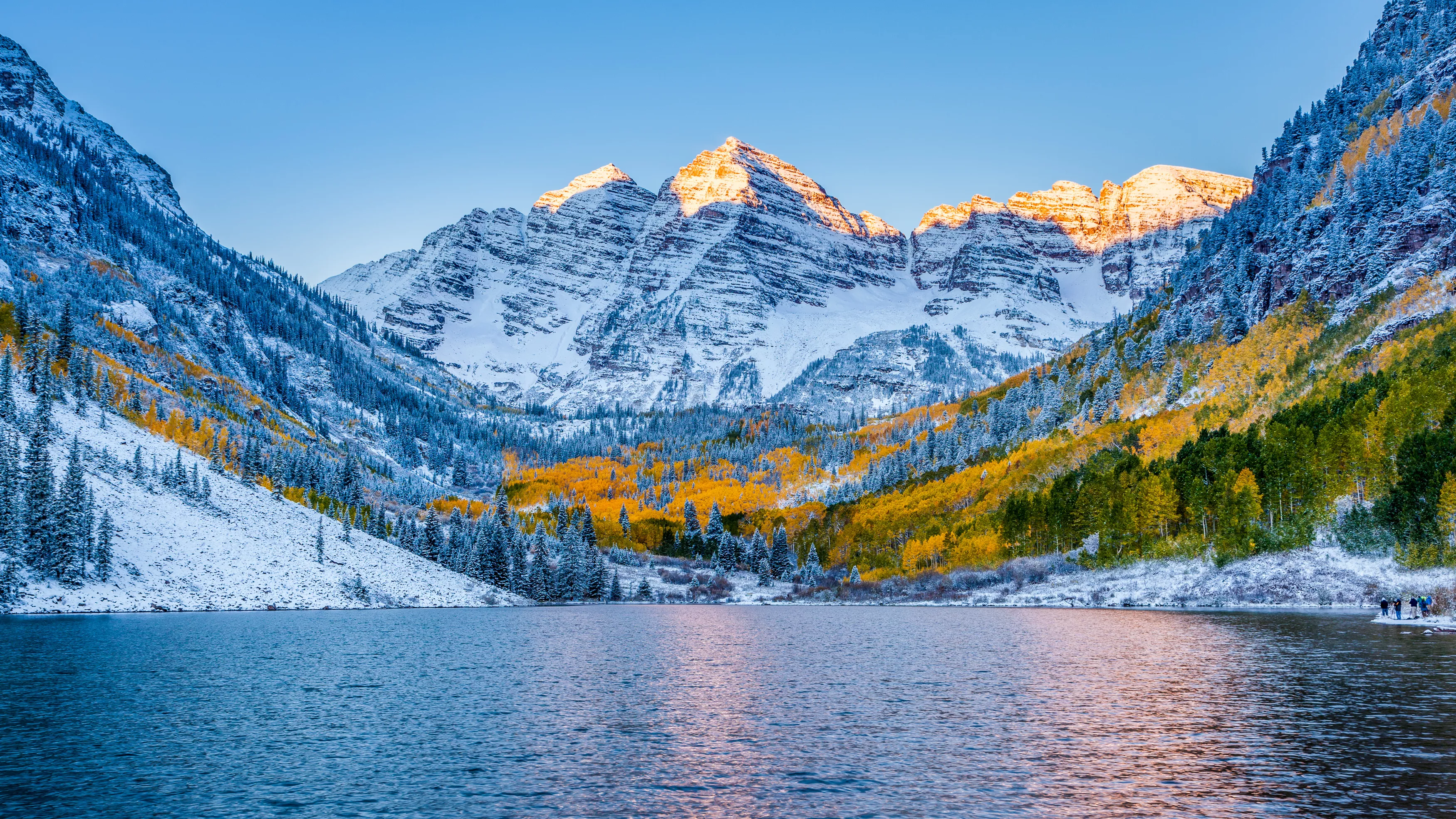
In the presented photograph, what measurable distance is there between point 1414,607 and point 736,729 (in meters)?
81.2

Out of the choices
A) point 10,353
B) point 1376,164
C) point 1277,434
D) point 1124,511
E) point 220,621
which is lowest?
point 220,621

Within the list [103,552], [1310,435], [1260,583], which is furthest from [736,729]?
[1310,435]

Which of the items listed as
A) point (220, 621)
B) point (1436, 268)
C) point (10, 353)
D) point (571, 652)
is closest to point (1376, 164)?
point (1436, 268)

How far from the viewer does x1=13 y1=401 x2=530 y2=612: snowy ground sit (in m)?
110

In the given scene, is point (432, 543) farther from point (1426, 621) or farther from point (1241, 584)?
point (1426, 621)

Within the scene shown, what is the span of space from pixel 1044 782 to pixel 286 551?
13141cm

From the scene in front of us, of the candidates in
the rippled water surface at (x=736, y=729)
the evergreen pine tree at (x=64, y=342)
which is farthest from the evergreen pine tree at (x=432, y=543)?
the rippled water surface at (x=736, y=729)

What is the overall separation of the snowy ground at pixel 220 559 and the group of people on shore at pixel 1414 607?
12874 cm

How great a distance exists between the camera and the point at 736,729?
37469mm

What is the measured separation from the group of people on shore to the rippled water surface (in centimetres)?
1225

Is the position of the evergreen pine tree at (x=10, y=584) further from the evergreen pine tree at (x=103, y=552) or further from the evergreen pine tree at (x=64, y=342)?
the evergreen pine tree at (x=64, y=342)

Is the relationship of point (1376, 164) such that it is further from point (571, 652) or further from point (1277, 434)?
point (571, 652)

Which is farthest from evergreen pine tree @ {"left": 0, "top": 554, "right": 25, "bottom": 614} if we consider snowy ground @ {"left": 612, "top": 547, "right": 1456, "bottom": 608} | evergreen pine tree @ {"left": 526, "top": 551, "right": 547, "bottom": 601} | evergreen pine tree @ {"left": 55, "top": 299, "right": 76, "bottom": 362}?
snowy ground @ {"left": 612, "top": 547, "right": 1456, "bottom": 608}

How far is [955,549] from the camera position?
180 meters
